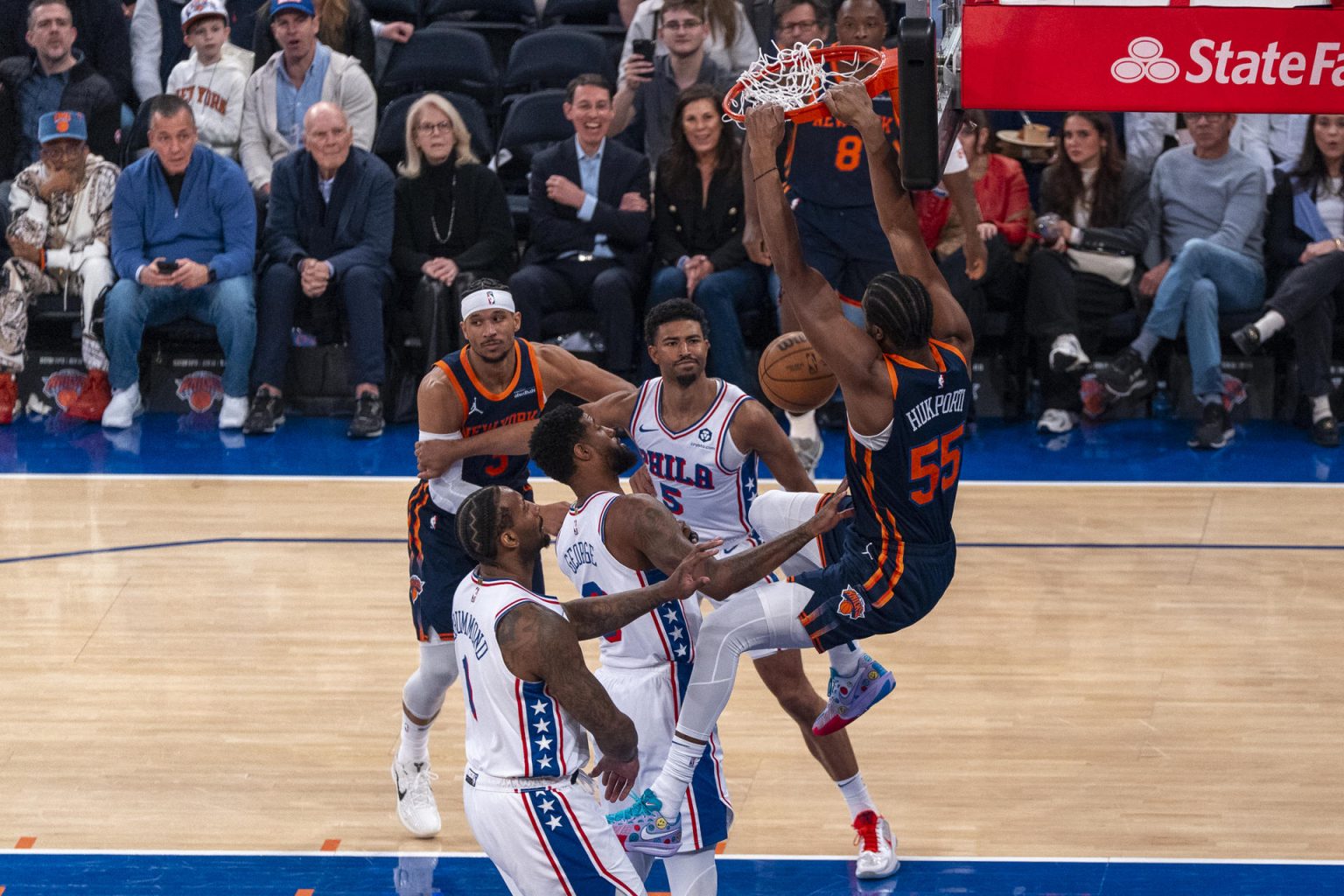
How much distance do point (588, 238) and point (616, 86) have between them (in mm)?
1678

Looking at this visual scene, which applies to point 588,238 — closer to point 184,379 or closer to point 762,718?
point 184,379

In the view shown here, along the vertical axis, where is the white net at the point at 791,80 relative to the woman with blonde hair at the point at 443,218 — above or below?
above

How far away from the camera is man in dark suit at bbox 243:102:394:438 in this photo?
37.1ft

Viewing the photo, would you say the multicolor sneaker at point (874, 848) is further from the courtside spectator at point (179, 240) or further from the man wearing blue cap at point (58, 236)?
the man wearing blue cap at point (58, 236)

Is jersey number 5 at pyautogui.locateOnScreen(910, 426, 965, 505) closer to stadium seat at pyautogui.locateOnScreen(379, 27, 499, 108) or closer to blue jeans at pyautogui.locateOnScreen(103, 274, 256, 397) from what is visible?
blue jeans at pyautogui.locateOnScreen(103, 274, 256, 397)

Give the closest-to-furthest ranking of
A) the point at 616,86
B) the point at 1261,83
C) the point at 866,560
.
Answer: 1. the point at 1261,83
2. the point at 866,560
3. the point at 616,86

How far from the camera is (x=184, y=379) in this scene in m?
11.9

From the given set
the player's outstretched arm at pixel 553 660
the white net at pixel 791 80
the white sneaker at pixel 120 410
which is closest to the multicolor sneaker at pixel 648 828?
the player's outstretched arm at pixel 553 660

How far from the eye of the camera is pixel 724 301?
36.3 ft

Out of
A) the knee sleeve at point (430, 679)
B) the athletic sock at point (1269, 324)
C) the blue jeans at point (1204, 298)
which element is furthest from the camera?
the blue jeans at point (1204, 298)

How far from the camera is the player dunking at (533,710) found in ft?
15.8

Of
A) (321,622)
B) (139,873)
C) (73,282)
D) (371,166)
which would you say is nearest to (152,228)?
(73,282)

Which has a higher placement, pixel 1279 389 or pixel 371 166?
pixel 371 166

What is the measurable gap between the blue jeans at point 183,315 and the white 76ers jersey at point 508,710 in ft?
22.6
